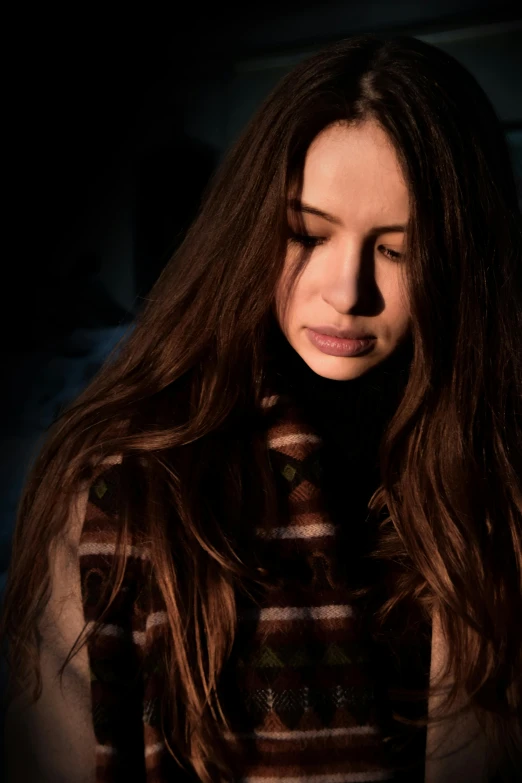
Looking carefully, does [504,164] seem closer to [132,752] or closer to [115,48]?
[115,48]

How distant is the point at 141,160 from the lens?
1.31m

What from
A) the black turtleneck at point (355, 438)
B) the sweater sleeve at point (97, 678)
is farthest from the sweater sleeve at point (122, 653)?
the black turtleneck at point (355, 438)

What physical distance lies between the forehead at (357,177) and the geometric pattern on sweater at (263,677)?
389 mm

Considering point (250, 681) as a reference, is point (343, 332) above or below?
above

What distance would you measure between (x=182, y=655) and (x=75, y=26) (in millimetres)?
931

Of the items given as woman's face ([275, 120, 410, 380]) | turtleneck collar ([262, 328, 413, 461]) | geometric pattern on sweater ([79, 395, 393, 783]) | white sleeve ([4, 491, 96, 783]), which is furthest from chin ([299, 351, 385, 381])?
white sleeve ([4, 491, 96, 783])

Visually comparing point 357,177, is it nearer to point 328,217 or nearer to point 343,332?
point 328,217

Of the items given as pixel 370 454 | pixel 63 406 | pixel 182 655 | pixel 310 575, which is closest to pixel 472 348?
pixel 370 454

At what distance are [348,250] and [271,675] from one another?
0.47 metres

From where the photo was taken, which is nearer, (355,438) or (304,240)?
(304,240)

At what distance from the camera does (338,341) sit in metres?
0.94

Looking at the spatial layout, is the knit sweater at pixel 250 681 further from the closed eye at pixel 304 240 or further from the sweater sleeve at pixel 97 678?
the closed eye at pixel 304 240

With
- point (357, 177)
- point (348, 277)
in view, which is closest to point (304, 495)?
point (348, 277)

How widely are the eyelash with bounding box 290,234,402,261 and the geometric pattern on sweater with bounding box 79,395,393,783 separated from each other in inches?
13.1
